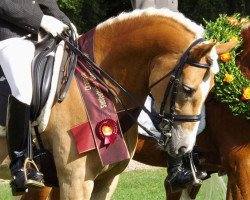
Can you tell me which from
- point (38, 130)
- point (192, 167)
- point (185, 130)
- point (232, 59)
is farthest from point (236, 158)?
point (38, 130)

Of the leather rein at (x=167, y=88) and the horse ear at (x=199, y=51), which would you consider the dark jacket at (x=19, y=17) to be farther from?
the horse ear at (x=199, y=51)

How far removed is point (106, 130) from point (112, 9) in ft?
54.3

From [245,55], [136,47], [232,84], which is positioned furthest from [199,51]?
[245,55]

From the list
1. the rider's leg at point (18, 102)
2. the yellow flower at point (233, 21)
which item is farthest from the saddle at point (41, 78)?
the yellow flower at point (233, 21)

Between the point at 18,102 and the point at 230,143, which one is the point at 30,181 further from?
the point at 230,143

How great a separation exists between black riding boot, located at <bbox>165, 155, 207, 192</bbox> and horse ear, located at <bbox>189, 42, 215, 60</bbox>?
1.59 metres

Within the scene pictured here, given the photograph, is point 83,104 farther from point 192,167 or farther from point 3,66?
point 192,167

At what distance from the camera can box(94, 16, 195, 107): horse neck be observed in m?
5.43

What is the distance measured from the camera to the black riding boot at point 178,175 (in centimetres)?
655

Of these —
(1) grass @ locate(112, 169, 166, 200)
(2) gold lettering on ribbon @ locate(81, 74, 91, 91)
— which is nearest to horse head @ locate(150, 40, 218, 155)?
(2) gold lettering on ribbon @ locate(81, 74, 91, 91)

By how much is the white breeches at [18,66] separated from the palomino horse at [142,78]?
0.87 ft

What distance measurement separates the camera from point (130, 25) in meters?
5.61

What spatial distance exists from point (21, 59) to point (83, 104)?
0.56m

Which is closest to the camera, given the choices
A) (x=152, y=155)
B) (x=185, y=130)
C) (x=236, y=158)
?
(x=185, y=130)
